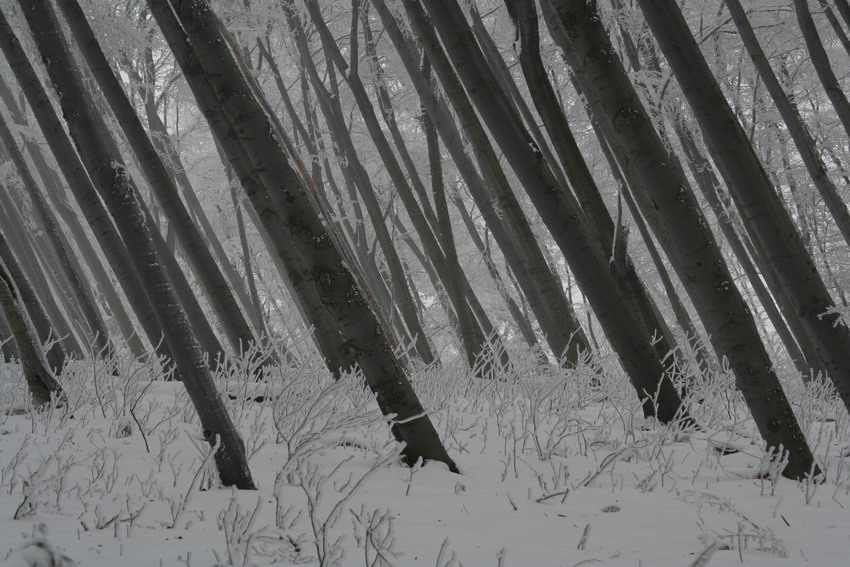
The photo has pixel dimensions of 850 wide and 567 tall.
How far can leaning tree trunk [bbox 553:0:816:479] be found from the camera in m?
3.60

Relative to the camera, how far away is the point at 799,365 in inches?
374

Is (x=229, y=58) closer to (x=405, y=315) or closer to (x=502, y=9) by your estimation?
(x=405, y=315)

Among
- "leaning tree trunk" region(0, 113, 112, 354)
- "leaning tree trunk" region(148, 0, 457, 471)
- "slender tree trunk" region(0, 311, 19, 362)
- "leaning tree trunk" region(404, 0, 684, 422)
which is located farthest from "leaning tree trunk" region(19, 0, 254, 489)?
"leaning tree trunk" region(0, 113, 112, 354)

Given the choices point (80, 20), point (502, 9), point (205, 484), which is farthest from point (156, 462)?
point (502, 9)

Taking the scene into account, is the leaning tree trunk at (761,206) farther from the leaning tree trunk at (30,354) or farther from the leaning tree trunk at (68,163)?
the leaning tree trunk at (30,354)

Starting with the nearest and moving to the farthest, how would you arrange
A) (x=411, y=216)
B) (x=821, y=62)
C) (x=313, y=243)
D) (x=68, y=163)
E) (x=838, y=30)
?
1. (x=313, y=243)
2. (x=68, y=163)
3. (x=821, y=62)
4. (x=838, y=30)
5. (x=411, y=216)

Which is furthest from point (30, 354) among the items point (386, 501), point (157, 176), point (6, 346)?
point (6, 346)

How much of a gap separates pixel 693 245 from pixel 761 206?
42 centimetres

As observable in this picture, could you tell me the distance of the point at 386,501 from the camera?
9.80 ft

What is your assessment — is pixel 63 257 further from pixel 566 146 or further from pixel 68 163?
pixel 566 146

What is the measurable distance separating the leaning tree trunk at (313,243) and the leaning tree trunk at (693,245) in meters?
1.67

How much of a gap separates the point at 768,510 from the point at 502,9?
28.3 feet

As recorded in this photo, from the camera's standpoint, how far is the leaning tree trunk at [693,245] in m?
3.60

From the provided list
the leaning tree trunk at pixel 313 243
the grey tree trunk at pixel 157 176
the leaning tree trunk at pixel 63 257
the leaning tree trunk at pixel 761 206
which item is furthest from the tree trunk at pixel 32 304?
the leaning tree trunk at pixel 761 206
